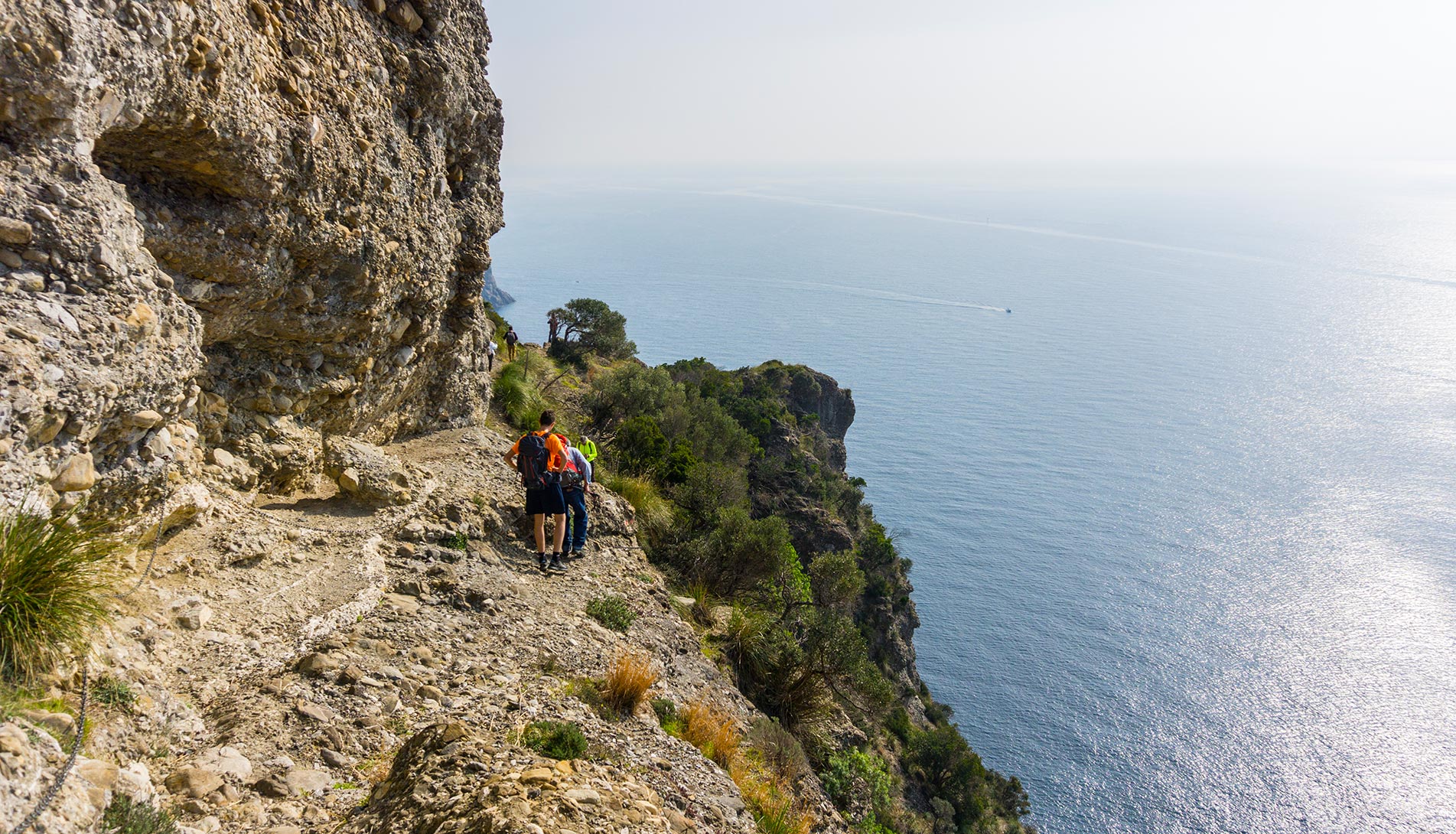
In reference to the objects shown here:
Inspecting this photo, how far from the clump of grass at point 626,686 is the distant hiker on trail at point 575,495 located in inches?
110

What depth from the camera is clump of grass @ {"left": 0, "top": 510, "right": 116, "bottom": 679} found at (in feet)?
11.3

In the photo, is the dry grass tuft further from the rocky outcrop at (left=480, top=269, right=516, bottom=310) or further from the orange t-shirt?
the rocky outcrop at (left=480, top=269, right=516, bottom=310)

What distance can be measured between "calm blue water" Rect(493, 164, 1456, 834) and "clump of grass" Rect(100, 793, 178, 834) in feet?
139

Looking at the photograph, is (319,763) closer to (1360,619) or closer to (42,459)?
(42,459)

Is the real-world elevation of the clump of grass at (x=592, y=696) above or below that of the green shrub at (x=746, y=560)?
above

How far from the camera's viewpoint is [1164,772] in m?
40.8

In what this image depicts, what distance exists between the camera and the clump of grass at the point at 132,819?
3250 millimetres

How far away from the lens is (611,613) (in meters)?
8.48

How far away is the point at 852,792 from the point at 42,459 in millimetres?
9981

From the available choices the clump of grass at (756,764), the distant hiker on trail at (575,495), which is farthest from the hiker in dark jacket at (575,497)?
the clump of grass at (756,764)

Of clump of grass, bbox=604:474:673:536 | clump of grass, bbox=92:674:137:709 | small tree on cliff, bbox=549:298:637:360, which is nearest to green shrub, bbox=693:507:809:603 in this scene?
clump of grass, bbox=604:474:673:536

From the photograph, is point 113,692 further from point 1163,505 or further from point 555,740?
point 1163,505

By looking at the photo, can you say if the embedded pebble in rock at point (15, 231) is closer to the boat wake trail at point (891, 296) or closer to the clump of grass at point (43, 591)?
the clump of grass at point (43, 591)

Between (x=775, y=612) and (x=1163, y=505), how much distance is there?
68.7 m
